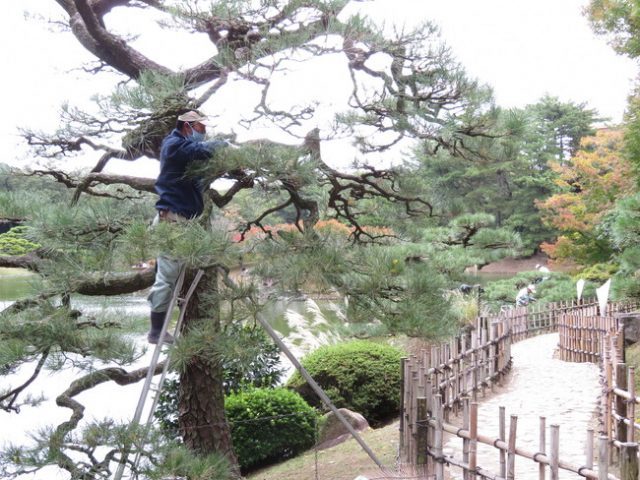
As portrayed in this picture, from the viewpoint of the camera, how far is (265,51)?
3.10 metres

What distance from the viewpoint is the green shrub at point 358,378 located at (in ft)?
21.4

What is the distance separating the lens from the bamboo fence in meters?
3.17

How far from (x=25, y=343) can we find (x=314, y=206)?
165 cm

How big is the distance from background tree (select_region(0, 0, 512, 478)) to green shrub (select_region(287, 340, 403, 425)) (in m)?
2.62

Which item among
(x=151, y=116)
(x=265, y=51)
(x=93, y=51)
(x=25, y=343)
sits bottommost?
(x=25, y=343)

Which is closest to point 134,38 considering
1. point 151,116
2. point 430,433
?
point 151,116

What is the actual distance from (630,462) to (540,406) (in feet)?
9.47

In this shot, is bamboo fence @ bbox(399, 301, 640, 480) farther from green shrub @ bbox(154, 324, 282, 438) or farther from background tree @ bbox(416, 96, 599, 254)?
background tree @ bbox(416, 96, 599, 254)

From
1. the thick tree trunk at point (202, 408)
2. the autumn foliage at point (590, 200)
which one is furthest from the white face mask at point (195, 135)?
the autumn foliage at point (590, 200)

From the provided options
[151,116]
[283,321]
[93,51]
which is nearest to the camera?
[151,116]

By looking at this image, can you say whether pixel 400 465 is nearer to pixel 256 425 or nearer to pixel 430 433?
pixel 430 433

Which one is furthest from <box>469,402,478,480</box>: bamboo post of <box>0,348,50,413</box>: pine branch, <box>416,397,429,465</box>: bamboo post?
<box>0,348,50,413</box>: pine branch

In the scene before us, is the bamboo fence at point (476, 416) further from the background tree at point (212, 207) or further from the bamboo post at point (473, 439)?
the background tree at point (212, 207)

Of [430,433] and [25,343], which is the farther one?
[430,433]
